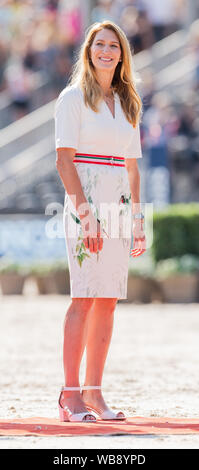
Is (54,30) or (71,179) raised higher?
(54,30)

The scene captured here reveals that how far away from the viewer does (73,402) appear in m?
5.43

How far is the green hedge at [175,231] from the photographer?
53.8 ft

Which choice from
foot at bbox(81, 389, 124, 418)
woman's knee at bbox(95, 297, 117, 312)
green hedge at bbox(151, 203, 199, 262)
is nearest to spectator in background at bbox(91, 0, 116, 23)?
green hedge at bbox(151, 203, 199, 262)

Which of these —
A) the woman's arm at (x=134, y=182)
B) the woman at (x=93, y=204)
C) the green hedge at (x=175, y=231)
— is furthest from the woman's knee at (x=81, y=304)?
the green hedge at (x=175, y=231)

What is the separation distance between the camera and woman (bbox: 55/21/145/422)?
5398 mm

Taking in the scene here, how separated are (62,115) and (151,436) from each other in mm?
1589

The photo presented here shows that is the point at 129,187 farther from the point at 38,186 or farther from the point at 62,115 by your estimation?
the point at 38,186

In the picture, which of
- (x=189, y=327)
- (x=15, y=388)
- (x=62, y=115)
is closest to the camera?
(x=62, y=115)

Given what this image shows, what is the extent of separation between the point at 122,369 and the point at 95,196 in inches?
123

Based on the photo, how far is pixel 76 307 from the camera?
5484 mm

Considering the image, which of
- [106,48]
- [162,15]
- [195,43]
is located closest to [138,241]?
[106,48]

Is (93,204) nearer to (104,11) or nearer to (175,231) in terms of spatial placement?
(175,231)

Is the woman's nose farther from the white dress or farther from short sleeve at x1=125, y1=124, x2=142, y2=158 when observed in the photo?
short sleeve at x1=125, y1=124, x2=142, y2=158
